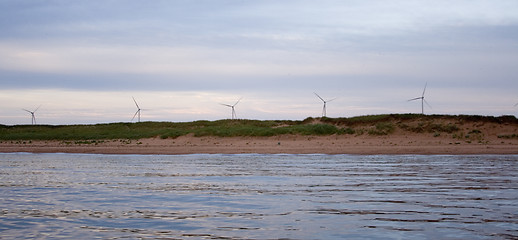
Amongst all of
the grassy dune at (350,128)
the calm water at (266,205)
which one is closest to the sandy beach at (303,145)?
the grassy dune at (350,128)

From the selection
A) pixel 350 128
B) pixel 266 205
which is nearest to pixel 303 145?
pixel 350 128

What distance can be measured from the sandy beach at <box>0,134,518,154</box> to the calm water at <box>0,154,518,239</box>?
1553cm

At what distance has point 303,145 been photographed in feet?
150

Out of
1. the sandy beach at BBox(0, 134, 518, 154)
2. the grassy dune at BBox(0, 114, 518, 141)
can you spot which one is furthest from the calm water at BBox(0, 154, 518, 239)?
the grassy dune at BBox(0, 114, 518, 141)

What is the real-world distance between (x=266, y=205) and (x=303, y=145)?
3131 cm

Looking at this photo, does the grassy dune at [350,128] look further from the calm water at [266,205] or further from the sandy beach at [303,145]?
the calm water at [266,205]

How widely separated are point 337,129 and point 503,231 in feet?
135

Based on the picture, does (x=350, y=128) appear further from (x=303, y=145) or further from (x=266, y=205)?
(x=266, y=205)

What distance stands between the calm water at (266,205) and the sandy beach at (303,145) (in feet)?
51.0

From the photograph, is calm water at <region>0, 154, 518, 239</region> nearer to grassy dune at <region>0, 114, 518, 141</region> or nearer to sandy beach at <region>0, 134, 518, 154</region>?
sandy beach at <region>0, 134, 518, 154</region>

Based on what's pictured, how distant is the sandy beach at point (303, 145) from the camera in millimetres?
39125

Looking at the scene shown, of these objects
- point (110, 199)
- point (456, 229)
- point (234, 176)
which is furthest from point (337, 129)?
point (456, 229)

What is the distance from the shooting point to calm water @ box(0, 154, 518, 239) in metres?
11.0

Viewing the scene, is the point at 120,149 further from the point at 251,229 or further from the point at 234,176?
the point at 251,229
